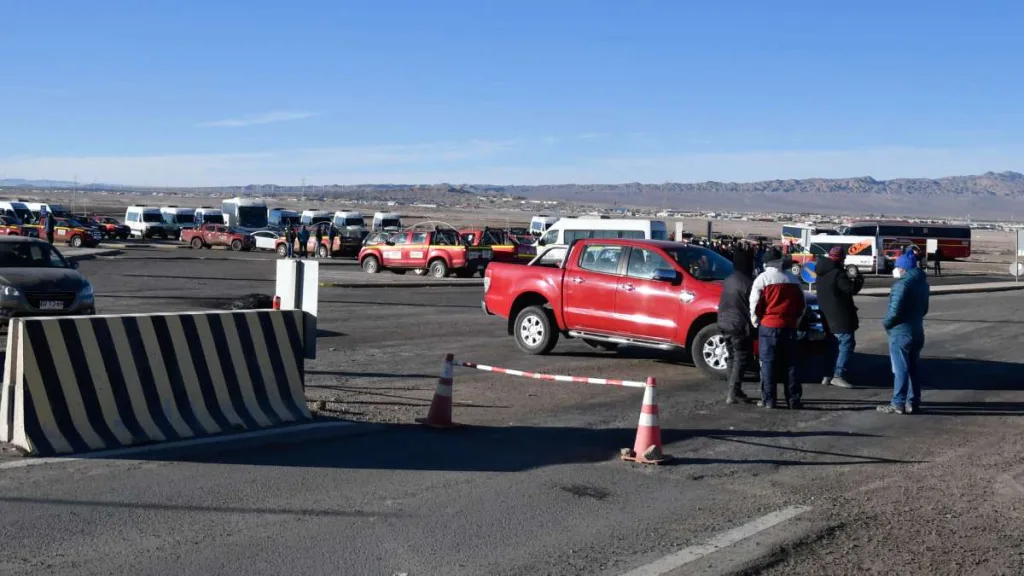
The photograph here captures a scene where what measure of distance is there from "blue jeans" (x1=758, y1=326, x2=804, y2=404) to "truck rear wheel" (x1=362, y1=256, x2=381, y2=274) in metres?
26.1

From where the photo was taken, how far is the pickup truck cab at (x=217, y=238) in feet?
183

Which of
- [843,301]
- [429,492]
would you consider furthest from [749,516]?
[843,301]

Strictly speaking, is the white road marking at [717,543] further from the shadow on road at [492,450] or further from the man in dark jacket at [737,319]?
the man in dark jacket at [737,319]

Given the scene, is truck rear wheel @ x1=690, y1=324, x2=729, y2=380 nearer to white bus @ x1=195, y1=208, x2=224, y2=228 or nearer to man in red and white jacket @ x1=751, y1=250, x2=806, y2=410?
man in red and white jacket @ x1=751, y1=250, x2=806, y2=410

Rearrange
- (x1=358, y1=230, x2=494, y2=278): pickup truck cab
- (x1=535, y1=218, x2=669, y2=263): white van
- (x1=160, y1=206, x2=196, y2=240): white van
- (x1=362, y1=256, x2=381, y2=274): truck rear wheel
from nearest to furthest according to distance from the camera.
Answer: (x1=358, y1=230, x2=494, y2=278): pickup truck cab < (x1=362, y1=256, x2=381, y2=274): truck rear wheel < (x1=535, y1=218, x2=669, y2=263): white van < (x1=160, y1=206, x2=196, y2=240): white van

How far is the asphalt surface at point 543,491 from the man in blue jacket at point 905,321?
0.38 meters

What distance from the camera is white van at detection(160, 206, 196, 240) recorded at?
6575cm

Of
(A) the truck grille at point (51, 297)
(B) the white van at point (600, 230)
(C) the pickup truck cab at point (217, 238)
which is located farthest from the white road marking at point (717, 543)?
(C) the pickup truck cab at point (217, 238)

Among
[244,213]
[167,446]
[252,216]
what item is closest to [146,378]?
[167,446]

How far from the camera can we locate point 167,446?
8.75m

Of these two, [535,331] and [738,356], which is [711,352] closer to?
[738,356]

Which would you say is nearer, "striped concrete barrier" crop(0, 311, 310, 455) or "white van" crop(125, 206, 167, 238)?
"striped concrete barrier" crop(0, 311, 310, 455)

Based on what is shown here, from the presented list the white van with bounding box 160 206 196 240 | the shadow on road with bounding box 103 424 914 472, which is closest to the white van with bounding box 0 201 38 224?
the white van with bounding box 160 206 196 240

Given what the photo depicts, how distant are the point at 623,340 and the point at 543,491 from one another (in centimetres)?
711
